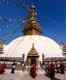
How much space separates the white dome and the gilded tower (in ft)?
8.99

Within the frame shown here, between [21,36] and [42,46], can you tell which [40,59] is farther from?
[21,36]

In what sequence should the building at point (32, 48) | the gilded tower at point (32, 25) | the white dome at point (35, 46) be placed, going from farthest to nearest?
the gilded tower at point (32, 25) < the white dome at point (35, 46) < the building at point (32, 48)

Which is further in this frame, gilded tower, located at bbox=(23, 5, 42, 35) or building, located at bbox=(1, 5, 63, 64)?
gilded tower, located at bbox=(23, 5, 42, 35)

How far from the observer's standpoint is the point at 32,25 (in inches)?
2119

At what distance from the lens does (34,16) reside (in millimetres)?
55406

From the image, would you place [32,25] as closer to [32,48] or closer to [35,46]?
[35,46]

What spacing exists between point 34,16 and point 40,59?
585 inches

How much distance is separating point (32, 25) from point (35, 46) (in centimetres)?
862

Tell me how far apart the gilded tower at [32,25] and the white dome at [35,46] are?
274 centimetres

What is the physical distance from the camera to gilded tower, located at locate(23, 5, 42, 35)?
174ft

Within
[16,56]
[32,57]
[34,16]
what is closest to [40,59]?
[32,57]

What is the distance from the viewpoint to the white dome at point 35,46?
44.9 metres

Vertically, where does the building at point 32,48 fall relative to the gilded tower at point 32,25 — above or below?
below

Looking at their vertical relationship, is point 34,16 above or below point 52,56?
above
